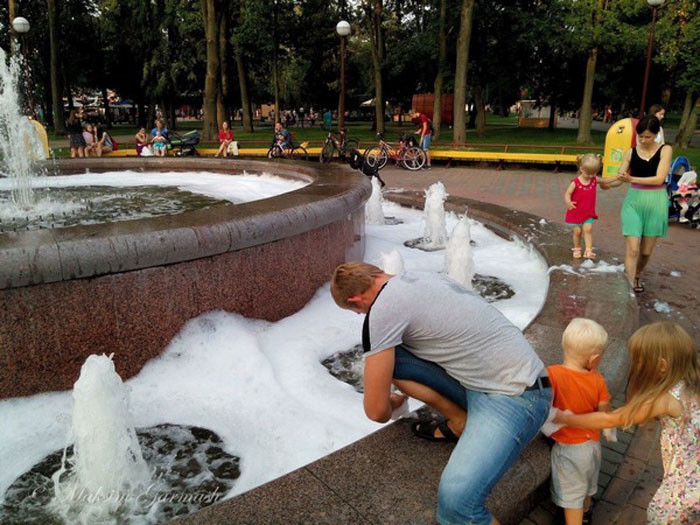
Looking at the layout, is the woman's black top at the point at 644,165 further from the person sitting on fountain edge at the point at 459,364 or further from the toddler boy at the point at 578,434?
the person sitting on fountain edge at the point at 459,364

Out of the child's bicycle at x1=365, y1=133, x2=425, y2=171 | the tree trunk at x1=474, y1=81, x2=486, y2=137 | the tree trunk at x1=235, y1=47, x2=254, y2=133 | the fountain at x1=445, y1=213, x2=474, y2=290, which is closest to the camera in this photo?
the fountain at x1=445, y1=213, x2=474, y2=290

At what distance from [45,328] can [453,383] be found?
260 centimetres

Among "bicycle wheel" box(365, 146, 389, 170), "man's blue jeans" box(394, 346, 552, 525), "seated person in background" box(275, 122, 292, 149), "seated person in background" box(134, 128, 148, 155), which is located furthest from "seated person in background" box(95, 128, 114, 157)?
"man's blue jeans" box(394, 346, 552, 525)

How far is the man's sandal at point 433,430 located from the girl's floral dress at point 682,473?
87 centimetres

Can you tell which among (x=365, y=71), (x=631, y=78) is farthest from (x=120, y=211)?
(x=365, y=71)

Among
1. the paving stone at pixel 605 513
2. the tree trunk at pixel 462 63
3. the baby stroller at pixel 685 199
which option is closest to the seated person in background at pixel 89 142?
the tree trunk at pixel 462 63

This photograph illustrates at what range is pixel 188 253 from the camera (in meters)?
3.99

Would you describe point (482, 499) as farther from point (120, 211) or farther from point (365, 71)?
point (365, 71)

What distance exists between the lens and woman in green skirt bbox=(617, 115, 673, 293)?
199 inches

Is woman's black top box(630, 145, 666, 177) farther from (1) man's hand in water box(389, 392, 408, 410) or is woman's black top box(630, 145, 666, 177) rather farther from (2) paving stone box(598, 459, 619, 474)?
(1) man's hand in water box(389, 392, 408, 410)

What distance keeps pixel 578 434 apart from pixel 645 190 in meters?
3.52

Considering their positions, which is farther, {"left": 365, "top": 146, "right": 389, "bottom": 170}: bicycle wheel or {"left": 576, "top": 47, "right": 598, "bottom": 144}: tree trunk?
{"left": 576, "top": 47, "right": 598, "bottom": 144}: tree trunk

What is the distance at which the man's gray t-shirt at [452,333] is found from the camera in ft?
A: 7.40

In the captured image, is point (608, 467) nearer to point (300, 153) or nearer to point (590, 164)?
point (590, 164)
